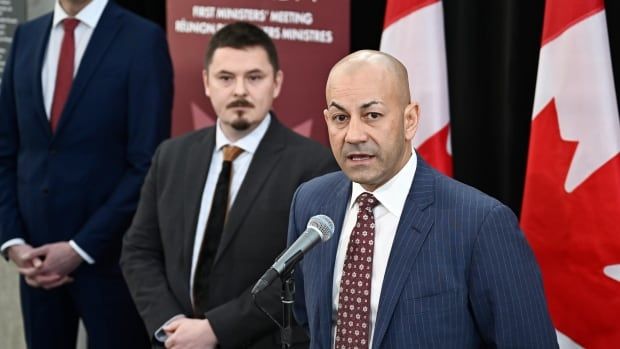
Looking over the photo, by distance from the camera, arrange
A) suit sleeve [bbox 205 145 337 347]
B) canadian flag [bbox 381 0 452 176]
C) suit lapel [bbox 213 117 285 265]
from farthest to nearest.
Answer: canadian flag [bbox 381 0 452 176], suit lapel [bbox 213 117 285 265], suit sleeve [bbox 205 145 337 347]

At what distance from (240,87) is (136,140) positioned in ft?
2.29

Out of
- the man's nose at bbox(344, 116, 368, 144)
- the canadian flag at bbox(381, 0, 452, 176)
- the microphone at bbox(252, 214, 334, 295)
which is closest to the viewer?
the microphone at bbox(252, 214, 334, 295)

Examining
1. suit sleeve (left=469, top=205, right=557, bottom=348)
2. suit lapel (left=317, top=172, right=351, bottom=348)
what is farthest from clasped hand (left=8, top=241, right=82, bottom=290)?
suit sleeve (left=469, top=205, right=557, bottom=348)

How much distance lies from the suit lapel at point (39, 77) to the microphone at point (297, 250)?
6.29ft

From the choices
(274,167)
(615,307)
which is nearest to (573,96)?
(615,307)

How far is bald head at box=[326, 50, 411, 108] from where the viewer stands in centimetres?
208

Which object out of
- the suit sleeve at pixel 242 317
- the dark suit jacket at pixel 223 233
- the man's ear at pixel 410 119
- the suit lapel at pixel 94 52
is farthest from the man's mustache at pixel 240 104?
the man's ear at pixel 410 119

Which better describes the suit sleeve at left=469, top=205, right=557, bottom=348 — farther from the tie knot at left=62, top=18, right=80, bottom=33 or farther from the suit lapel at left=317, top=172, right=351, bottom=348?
the tie knot at left=62, top=18, right=80, bottom=33

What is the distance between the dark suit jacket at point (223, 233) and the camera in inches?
116

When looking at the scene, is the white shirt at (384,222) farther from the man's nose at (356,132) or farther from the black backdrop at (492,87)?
the black backdrop at (492,87)

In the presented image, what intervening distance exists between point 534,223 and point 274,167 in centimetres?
87

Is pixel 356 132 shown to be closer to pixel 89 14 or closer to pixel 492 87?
pixel 492 87

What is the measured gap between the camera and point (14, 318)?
482 cm

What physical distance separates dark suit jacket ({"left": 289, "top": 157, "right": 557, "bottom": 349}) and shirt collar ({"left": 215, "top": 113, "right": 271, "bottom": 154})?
103cm
